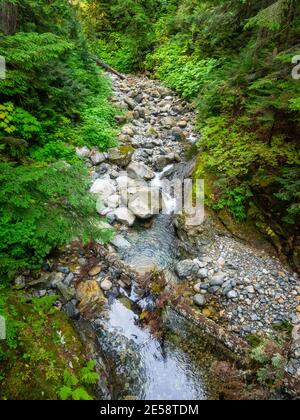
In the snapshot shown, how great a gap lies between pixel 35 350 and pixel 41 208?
1973 millimetres

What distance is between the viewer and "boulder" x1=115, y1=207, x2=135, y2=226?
24.0ft

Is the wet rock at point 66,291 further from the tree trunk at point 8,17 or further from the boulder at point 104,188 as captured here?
the tree trunk at point 8,17

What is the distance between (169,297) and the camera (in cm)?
576

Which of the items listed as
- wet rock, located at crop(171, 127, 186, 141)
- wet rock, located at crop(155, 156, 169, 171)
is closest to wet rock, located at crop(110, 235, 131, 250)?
wet rock, located at crop(155, 156, 169, 171)

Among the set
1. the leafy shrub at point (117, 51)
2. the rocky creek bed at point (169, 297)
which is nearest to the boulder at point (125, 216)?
the rocky creek bed at point (169, 297)

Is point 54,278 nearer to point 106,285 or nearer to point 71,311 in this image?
point 71,311

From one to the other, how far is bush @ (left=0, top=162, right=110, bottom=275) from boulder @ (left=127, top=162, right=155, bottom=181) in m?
3.89

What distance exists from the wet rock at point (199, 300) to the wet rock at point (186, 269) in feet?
1.78

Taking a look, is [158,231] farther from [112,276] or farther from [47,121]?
[47,121]

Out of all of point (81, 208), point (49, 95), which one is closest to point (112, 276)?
point (81, 208)

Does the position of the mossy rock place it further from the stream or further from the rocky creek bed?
the stream

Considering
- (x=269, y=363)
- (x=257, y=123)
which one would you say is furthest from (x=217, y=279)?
(x=257, y=123)

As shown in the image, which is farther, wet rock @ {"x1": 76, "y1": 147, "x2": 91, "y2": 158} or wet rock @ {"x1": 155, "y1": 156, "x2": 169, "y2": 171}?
wet rock @ {"x1": 155, "y1": 156, "x2": 169, "y2": 171}
